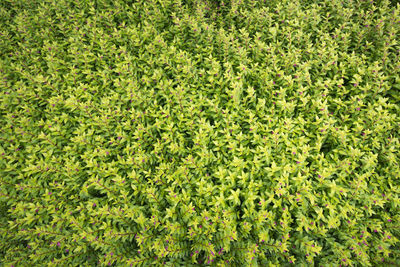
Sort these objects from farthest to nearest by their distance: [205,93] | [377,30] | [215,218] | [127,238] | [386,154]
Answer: [377,30] → [205,93] → [386,154] → [127,238] → [215,218]

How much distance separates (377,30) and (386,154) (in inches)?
87.4

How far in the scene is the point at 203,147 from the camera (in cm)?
324

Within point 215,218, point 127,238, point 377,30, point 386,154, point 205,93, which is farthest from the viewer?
point 377,30

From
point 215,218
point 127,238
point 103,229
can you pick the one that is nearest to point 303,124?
point 215,218

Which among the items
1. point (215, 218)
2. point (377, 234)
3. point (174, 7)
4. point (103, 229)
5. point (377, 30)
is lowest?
point (103, 229)

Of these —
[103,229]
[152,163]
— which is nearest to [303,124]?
[152,163]

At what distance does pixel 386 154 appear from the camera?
3219 millimetres

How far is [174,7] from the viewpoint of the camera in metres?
4.52

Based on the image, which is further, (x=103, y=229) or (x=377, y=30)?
(x=377, y=30)

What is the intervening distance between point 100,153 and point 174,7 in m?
3.09

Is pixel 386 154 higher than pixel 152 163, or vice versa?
pixel 386 154

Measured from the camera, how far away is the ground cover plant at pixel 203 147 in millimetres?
2906

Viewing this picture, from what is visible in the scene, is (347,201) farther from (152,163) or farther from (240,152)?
(152,163)

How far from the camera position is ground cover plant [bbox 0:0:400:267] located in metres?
2.91
